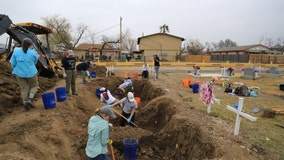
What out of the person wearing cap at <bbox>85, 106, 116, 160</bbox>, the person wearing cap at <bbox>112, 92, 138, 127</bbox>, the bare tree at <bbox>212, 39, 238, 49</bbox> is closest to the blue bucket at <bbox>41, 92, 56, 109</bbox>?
the person wearing cap at <bbox>112, 92, 138, 127</bbox>

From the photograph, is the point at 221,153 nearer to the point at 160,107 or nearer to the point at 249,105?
the point at 160,107

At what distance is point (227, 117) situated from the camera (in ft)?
20.8

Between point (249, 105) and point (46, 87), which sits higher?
point (46, 87)

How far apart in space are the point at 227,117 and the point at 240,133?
1.38 metres

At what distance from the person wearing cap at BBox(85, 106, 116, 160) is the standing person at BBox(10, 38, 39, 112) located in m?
2.99

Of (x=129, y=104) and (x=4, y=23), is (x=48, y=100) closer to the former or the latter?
(x=129, y=104)

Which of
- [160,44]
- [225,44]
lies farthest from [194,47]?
[225,44]

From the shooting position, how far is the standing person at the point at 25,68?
5.40m

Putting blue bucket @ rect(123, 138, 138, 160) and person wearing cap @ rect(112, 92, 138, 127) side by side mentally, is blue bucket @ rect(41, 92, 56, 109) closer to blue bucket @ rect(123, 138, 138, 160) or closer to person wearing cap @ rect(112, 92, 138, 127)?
person wearing cap @ rect(112, 92, 138, 127)

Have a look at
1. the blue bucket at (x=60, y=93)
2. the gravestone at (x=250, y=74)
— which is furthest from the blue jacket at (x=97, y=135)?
the gravestone at (x=250, y=74)

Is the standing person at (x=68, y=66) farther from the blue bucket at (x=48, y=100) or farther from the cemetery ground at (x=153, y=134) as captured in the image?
the blue bucket at (x=48, y=100)

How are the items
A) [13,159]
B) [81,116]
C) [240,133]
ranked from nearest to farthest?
1. [13,159]
2. [240,133]
3. [81,116]

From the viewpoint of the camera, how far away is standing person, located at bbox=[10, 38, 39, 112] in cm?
540

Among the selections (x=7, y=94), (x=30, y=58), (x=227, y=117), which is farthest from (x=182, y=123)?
(x=7, y=94)
